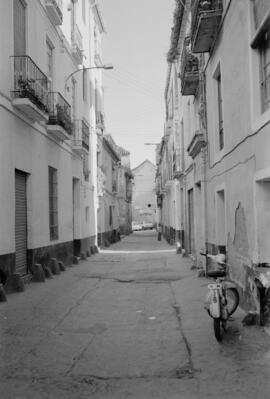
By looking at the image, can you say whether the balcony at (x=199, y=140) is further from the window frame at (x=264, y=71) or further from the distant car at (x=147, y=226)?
the distant car at (x=147, y=226)

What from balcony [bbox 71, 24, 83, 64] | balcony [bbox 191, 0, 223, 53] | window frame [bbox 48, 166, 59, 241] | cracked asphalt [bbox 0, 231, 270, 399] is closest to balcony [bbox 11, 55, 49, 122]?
window frame [bbox 48, 166, 59, 241]

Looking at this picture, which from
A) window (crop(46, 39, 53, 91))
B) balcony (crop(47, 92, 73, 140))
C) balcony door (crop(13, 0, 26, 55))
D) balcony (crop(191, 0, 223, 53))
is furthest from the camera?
window (crop(46, 39, 53, 91))

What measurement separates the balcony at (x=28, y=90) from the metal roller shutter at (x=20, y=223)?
56.7 inches

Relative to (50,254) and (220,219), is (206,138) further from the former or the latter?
(50,254)

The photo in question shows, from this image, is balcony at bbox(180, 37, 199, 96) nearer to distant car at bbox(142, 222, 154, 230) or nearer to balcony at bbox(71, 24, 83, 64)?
balcony at bbox(71, 24, 83, 64)

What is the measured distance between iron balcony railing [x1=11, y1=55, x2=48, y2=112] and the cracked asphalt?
4246 mm

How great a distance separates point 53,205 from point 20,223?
3.30 m

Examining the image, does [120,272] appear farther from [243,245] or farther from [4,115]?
[243,245]

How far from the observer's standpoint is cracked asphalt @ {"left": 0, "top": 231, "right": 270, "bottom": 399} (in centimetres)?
480

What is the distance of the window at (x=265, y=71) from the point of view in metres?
6.88

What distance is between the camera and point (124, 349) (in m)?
6.27

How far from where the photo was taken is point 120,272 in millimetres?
14812

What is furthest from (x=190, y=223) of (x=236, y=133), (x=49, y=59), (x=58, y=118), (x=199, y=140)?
(x=236, y=133)

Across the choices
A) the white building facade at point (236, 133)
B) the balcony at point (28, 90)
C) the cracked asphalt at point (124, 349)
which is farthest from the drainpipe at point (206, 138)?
the balcony at point (28, 90)
